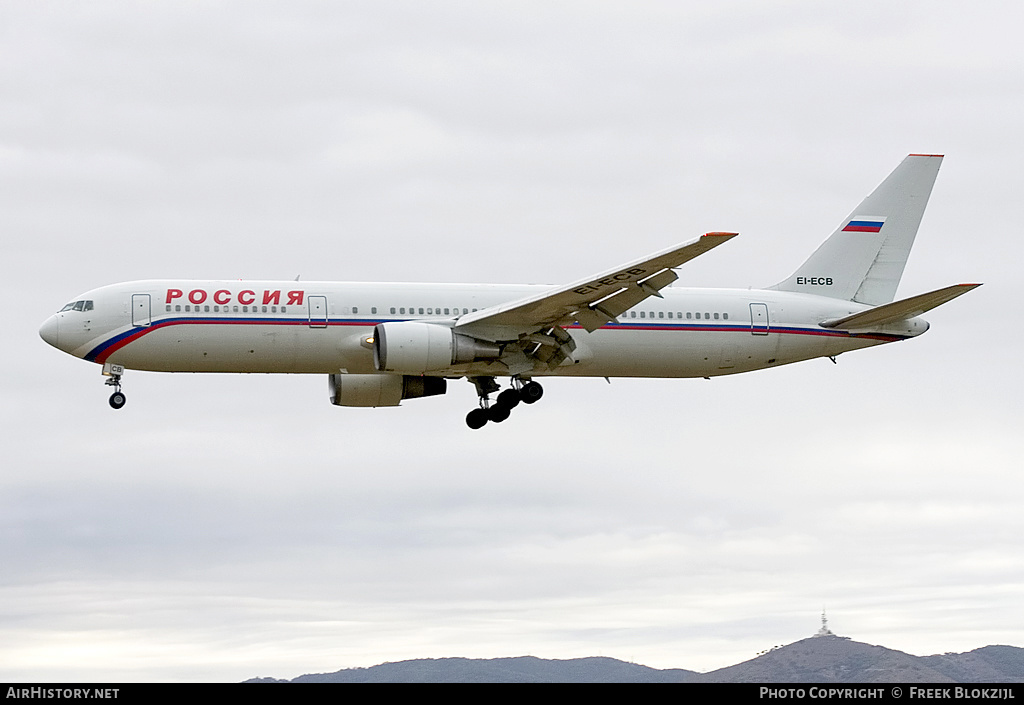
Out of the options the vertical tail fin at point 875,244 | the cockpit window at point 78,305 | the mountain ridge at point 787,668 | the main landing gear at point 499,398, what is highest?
the vertical tail fin at point 875,244

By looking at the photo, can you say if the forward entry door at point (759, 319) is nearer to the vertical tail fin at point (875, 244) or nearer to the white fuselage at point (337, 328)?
the white fuselage at point (337, 328)

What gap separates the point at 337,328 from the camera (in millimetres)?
45438

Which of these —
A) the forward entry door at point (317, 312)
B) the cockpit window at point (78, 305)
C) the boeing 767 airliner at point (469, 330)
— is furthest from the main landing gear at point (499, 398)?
the cockpit window at point (78, 305)

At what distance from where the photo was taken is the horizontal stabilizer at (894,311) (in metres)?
46.4

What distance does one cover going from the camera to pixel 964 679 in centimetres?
10450

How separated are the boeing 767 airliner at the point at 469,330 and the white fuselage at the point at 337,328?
4cm

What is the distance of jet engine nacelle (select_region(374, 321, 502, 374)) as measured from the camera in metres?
44.5

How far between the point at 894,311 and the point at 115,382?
26182 mm

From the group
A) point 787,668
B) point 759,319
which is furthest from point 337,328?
point 787,668

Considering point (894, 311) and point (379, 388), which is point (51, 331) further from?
point (894, 311)
